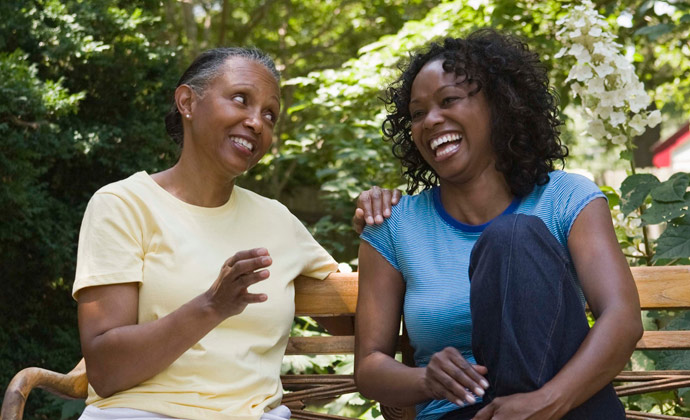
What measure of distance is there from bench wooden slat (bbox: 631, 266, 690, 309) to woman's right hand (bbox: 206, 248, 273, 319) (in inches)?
43.8

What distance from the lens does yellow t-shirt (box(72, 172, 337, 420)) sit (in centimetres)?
210

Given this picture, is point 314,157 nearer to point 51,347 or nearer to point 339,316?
point 51,347

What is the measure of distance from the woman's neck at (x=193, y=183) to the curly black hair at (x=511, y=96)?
632 millimetres

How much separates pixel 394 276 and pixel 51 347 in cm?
228

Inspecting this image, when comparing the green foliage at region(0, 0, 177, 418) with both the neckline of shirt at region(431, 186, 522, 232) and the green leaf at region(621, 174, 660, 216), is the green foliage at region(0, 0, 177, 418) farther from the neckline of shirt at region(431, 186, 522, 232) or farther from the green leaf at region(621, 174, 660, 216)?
the green leaf at region(621, 174, 660, 216)

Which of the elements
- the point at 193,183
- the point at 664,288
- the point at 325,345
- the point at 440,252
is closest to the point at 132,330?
the point at 193,183

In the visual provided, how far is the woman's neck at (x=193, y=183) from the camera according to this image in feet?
7.68

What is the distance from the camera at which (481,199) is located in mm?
2332

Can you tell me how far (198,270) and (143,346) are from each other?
265 mm

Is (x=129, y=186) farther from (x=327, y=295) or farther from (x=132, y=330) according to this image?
(x=327, y=295)

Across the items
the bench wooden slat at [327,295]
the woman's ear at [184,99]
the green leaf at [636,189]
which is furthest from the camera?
the green leaf at [636,189]

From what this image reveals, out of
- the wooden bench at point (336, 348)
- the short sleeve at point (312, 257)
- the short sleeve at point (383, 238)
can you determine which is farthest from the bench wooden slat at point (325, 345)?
the short sleeve at point (383, 238)

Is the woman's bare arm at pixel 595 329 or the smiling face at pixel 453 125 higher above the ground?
the smiling face at pixel 453 125

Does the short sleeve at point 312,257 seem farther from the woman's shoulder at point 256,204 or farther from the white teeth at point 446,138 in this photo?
the white teeth at point 446,138
